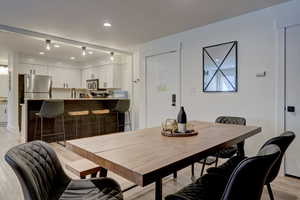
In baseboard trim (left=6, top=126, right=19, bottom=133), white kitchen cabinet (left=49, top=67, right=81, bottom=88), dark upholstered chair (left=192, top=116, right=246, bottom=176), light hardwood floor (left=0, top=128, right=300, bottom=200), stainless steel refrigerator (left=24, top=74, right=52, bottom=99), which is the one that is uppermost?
white kitchen cabinet (left=49, top=67, right=81, bottom=88)

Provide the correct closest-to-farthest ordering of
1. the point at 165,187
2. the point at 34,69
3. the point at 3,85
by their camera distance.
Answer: the point at 165,187
the point at 34,69
the point at 3,85

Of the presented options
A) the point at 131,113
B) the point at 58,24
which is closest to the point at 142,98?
the point at 131,113

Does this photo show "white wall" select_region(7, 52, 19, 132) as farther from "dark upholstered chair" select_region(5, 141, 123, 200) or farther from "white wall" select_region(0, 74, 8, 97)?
"dark upholstered chair" select_region(5, 141, 123, 200)

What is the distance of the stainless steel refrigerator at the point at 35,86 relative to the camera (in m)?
5.82

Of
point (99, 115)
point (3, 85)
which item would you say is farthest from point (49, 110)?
point (3, 85)

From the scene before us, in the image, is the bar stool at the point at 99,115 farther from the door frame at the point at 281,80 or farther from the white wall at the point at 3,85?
the white wall at the point at 3,85

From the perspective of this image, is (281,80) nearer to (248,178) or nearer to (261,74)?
(261,74)

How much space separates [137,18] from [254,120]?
2565mm

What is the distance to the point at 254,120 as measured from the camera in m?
3.05

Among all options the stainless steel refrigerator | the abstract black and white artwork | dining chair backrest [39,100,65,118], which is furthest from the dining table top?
the stainless steel refrigerator

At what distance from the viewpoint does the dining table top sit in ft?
3.17

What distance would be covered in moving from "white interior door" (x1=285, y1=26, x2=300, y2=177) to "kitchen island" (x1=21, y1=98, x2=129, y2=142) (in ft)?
12.3

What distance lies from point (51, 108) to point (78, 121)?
1078 millimetres

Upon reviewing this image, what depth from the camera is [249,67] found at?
3107 mm
